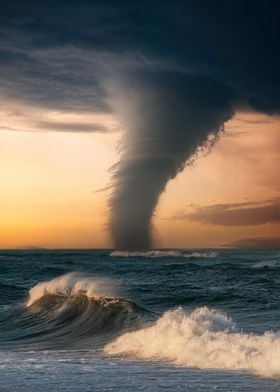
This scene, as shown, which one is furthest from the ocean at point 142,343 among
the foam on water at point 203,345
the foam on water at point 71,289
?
the foam on water at point 71,289

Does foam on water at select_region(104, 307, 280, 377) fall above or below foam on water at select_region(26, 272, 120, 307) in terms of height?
below

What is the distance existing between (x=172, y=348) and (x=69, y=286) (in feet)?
66.2

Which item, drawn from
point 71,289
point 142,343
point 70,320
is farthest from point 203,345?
point 71,289

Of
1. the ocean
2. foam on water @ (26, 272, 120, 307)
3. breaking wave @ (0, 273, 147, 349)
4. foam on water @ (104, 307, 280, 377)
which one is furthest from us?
foam on water @ (26, 272, 120, 307)

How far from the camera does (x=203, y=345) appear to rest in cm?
1445

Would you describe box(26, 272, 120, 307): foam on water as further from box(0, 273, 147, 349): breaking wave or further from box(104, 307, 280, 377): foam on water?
box(104, 307, 280, 377): foam on water

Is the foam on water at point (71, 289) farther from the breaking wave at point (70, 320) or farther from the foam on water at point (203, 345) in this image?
the foam on water at point (203, 345)

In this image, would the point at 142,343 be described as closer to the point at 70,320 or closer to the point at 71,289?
the point at 70,320

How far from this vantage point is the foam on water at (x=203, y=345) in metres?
12.7

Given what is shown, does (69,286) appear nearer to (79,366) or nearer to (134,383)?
(79,366)

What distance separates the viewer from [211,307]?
24.7m

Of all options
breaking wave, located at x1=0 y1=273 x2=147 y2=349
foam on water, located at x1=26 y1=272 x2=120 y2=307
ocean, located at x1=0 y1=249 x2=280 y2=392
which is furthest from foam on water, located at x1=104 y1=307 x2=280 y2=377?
foam on water, located at x1=26 y1=272 x2=120 y2=307

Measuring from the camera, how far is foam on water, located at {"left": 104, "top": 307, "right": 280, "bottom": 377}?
12.7 meters

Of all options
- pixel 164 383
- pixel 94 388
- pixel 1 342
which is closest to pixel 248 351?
pixel 164 383
